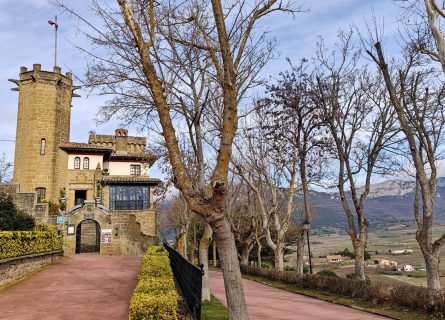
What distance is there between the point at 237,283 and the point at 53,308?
24.2ft

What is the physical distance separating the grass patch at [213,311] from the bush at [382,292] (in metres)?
5.02

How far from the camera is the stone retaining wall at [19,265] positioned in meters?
14.9

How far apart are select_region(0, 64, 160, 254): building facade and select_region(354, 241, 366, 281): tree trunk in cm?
2057

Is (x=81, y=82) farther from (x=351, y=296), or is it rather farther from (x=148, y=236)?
(x=148, y=236)

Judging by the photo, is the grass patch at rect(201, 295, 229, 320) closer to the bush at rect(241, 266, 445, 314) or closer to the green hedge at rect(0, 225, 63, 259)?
the bush at rect(241, 266, 445, 314)

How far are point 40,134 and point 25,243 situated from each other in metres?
20.9

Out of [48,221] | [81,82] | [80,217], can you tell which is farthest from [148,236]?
[81,82]

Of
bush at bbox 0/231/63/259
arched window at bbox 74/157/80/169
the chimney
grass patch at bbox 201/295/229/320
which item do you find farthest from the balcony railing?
grass patch at bbox 201/295/229/320

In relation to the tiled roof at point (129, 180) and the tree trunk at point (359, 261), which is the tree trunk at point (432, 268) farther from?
the tiled roof at point (129, 180)

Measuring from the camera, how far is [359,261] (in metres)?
16.4

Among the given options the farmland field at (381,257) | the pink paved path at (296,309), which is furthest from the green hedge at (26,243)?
the farmland field at (381,257)

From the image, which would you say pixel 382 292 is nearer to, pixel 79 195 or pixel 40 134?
pixel 40 134

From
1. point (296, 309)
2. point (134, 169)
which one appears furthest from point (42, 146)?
point (296, 309)

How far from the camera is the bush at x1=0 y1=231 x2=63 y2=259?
15238 mm
